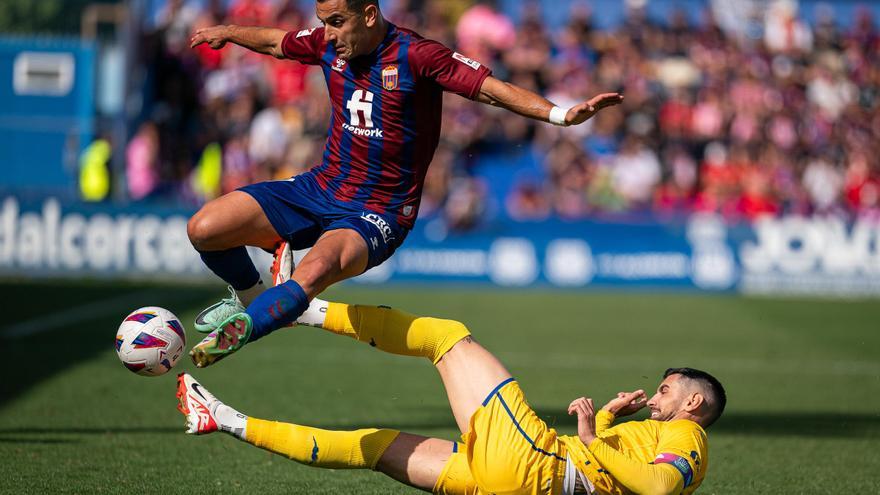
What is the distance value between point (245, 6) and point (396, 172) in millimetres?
14223

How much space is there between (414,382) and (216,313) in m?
4.09

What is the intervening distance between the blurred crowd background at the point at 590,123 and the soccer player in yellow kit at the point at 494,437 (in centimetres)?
1168

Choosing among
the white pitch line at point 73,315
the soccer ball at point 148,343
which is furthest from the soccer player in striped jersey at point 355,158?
the white pitch line at point 73,315

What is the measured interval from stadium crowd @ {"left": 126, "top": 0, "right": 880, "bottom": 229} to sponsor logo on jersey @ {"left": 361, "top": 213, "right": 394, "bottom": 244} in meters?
10.9

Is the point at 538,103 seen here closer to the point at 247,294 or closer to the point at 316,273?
the point at 316,273

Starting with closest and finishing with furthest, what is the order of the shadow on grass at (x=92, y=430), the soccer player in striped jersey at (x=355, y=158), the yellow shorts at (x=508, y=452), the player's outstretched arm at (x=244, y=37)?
the yellow shorts at (x=508, y=452) → the soccer player in striped jersey at (x=355, y=158) → the player's outstretched arm at (x=244, y=37) → the shadow on grass at (x=92, y=430)

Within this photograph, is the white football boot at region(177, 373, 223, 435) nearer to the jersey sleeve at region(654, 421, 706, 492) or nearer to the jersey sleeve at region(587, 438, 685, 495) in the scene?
the jersey sleeve at region(587, 438, 685, 495)

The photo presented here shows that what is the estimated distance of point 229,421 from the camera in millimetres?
5477

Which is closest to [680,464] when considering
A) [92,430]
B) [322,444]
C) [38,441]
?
[322,444]

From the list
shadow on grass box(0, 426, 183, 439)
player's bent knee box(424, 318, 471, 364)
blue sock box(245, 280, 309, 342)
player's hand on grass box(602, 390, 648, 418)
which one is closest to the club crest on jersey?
blue sock box(245, 280, 309, 342)

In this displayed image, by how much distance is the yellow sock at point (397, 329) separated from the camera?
5.68 m

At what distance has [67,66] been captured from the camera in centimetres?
1958

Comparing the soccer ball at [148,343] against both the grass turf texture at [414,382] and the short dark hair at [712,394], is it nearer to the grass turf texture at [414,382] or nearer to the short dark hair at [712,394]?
the grass turf texture at [414,382]

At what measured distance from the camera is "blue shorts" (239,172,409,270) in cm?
638
